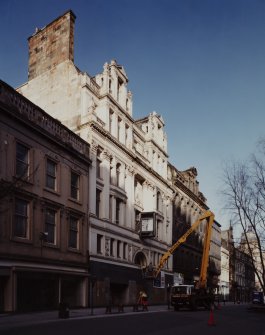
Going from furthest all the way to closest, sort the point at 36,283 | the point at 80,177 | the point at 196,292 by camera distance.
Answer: the point at 196,292, the point at 80,177, the point at 36,283

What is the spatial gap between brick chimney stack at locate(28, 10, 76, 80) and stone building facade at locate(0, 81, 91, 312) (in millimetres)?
9865

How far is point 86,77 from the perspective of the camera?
3806 centimetres

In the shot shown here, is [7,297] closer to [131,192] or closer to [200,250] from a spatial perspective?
[131,192]

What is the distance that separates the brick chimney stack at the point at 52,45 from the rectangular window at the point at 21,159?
1456 cm

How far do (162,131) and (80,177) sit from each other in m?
22.1

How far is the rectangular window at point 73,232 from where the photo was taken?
32.8m

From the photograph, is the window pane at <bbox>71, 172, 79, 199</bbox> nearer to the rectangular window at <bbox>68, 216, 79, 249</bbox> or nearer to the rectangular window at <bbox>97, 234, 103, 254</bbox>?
the rectangular window at <bbox>68, 216, 79, 249</bbox>

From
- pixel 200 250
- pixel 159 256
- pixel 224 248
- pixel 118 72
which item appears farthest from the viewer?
pixel 224 248

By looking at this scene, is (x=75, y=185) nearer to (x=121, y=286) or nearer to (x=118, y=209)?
(x=118, y=209)

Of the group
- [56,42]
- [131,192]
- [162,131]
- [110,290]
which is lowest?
[110,290]

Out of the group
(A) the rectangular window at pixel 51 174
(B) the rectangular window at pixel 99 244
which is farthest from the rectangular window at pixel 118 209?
(A) the rectangular window at pixel 51 174

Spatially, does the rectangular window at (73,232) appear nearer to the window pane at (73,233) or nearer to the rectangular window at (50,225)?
the window pane at (73,233)

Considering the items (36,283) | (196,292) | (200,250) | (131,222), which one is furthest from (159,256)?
(36,283)

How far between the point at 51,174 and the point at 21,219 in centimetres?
494
